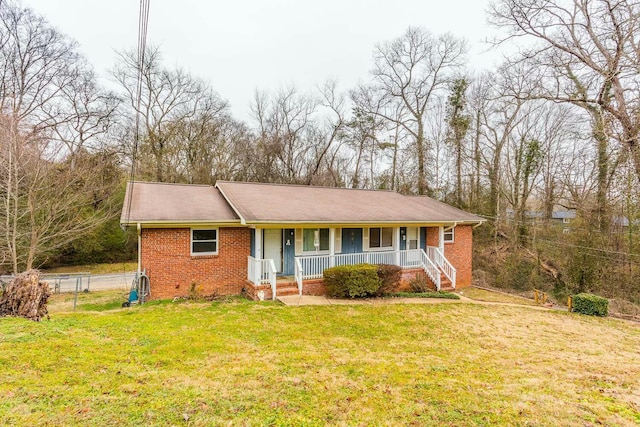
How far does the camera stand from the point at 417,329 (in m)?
7.51

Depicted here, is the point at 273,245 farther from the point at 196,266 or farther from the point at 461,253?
the point at 461,253

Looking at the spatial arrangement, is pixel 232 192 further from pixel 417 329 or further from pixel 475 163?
pixel 475 163

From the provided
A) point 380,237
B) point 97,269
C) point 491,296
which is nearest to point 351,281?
point 380,237

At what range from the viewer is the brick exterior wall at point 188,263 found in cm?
980

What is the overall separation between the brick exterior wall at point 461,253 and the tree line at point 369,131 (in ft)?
17.7

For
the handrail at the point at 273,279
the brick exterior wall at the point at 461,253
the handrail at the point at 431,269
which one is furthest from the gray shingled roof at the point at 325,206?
the handrail at the point at 431,269

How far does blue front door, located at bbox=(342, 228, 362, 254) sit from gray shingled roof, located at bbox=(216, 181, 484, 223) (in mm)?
900

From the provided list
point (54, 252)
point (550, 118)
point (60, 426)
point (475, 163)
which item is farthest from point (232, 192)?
point (550, 118)

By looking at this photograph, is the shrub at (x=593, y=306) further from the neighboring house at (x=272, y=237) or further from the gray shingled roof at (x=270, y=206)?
the gray shingled roof at (x=270, y=206)

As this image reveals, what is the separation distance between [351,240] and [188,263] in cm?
641

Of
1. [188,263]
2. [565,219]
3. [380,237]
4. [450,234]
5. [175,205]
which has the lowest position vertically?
[188,263]

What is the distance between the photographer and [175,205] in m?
11.0

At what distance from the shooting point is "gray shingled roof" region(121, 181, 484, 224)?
10.2m

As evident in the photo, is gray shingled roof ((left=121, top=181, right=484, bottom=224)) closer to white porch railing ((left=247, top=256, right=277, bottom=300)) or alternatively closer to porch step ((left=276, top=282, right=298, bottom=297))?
white porch railing ((left=247, top=256, right=277, bottom=300))
